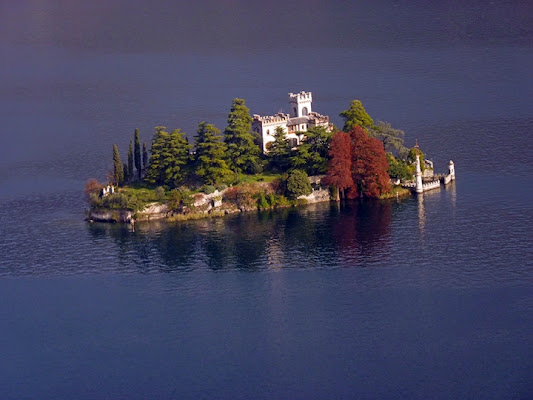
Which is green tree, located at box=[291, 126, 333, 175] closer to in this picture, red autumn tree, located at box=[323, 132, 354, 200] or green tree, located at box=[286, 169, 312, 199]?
red autumn tree, located at box=[323, 132, 354, 200]

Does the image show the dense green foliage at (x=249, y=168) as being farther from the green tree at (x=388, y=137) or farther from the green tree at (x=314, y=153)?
the green tree at (x=388, y=137)

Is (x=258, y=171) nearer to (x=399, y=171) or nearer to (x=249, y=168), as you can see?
(x=249, y=168)

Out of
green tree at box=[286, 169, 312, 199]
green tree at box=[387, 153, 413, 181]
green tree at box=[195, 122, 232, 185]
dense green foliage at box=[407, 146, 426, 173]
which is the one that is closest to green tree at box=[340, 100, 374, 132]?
green tree at box=[387, 153, 413, 181]

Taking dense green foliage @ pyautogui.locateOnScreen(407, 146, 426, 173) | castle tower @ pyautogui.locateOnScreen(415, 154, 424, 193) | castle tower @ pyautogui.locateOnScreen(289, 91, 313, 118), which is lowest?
castle tower @ pyautogui.locateOnScreen(415, 154, 424, 193)

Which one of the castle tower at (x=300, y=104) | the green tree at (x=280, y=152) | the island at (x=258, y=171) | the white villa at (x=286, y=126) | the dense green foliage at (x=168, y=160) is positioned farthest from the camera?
the castle tower at (x=300, y=104)

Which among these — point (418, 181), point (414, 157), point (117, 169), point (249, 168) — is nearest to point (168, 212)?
point (117, 169)

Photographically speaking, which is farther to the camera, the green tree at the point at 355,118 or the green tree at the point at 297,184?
the green tree at the point at 355,118

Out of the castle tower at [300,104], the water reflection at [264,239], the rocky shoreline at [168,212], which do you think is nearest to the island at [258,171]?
the rocky shoreline at [168,212]
